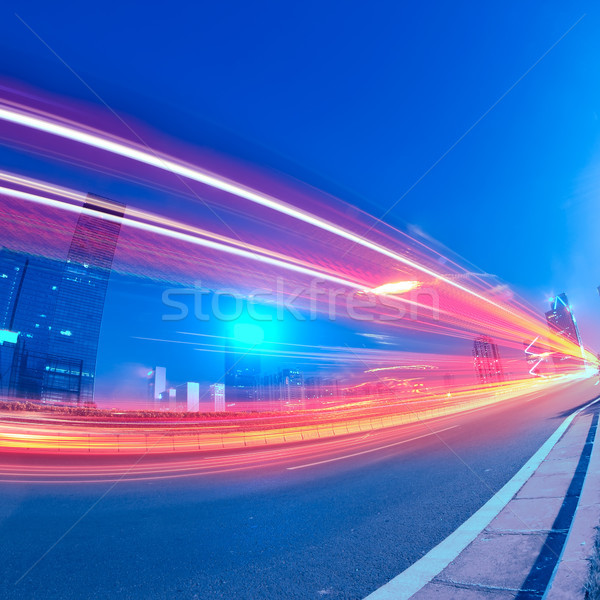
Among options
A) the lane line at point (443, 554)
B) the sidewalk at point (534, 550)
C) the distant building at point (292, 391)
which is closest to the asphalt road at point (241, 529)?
the lane line at point (443, 554)

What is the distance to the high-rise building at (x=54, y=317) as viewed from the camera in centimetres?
3641

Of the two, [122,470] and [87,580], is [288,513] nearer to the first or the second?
[87,580]

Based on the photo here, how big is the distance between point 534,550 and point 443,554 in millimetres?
771

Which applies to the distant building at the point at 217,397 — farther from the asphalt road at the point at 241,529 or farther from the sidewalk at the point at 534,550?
the sidewalk at the point at 534,550

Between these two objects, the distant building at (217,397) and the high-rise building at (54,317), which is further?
the high-rise building at (54,317)

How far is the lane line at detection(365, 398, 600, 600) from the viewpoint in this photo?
2.50m

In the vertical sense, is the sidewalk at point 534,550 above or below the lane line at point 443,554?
above

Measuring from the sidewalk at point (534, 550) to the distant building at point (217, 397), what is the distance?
92.5 ft

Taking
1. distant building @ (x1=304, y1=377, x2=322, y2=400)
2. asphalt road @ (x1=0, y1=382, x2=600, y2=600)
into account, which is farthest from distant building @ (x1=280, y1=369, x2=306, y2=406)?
asphalt road @ (x1=0, y1=382, x2=600, y2=600)

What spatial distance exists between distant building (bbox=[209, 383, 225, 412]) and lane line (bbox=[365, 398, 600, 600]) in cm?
2769

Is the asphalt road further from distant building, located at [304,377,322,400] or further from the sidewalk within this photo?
distant building, located at [304,377,322,400]

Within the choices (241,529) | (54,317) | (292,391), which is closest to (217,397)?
(292,391)

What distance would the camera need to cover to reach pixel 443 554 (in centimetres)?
300

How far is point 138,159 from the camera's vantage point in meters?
8.20
